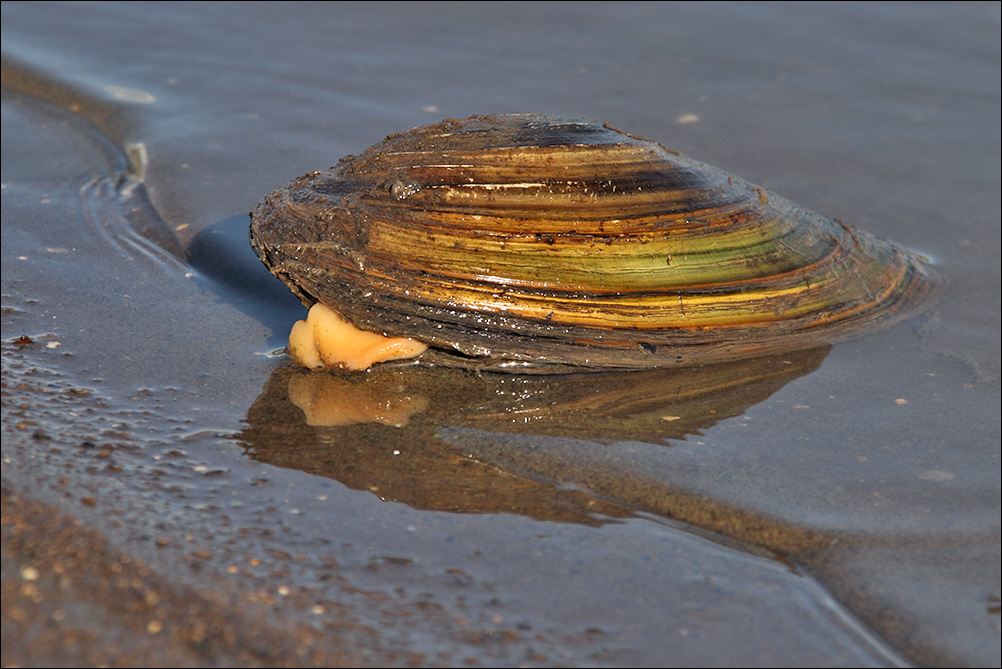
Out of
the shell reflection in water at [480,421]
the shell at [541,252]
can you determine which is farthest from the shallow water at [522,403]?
the shell at [541,252]

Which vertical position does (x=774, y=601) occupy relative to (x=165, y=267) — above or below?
below

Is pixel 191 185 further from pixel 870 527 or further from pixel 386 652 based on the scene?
pixel 870 527

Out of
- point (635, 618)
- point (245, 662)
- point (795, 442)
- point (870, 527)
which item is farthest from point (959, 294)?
point (245, 662)

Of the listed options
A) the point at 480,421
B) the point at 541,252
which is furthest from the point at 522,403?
the point at 541,252

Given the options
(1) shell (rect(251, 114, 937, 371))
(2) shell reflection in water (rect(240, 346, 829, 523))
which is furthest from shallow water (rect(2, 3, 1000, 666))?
(1) shell (rect(251, 114, 937, 371))

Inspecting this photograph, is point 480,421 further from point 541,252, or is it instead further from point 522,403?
point 541,252

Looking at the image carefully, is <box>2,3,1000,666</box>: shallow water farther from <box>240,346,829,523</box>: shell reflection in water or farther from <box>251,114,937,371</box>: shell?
<box>251,114,937,371</box>: shell

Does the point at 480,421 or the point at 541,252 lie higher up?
the point at 541,252
